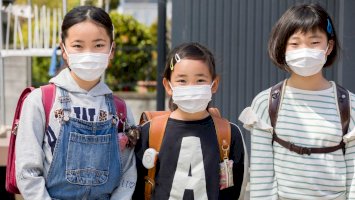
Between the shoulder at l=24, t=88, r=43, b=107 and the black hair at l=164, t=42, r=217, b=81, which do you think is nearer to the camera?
the shoulder at l=24, t=88, r=43, b=107

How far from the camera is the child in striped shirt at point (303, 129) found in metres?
3.42

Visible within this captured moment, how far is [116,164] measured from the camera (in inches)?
139

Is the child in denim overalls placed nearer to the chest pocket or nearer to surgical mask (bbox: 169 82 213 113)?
the chest pocket

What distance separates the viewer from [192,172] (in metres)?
3.59

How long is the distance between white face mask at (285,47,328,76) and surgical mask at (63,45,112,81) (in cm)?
96

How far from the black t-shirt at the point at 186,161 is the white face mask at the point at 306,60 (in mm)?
563

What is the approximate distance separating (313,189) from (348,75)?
2315 millimetres


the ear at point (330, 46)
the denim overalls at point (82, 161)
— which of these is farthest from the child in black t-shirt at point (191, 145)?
the ear at point (330, 46)

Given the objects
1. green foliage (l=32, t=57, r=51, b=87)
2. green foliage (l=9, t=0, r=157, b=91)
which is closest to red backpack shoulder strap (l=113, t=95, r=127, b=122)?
green foliage (l=9, t=0, r=157, b=91)

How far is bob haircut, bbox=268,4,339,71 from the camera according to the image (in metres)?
3.49

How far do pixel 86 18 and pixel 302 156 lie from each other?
1.31 m

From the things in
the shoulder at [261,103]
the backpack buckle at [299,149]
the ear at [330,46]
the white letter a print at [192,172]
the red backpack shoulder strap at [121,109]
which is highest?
the ear at [330,46]

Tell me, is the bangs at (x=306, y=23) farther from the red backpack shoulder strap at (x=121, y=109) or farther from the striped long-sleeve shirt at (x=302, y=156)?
the red backpack shoulder strap at (x=121, y=109)

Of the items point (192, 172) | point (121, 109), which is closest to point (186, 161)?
point (192, 172)
